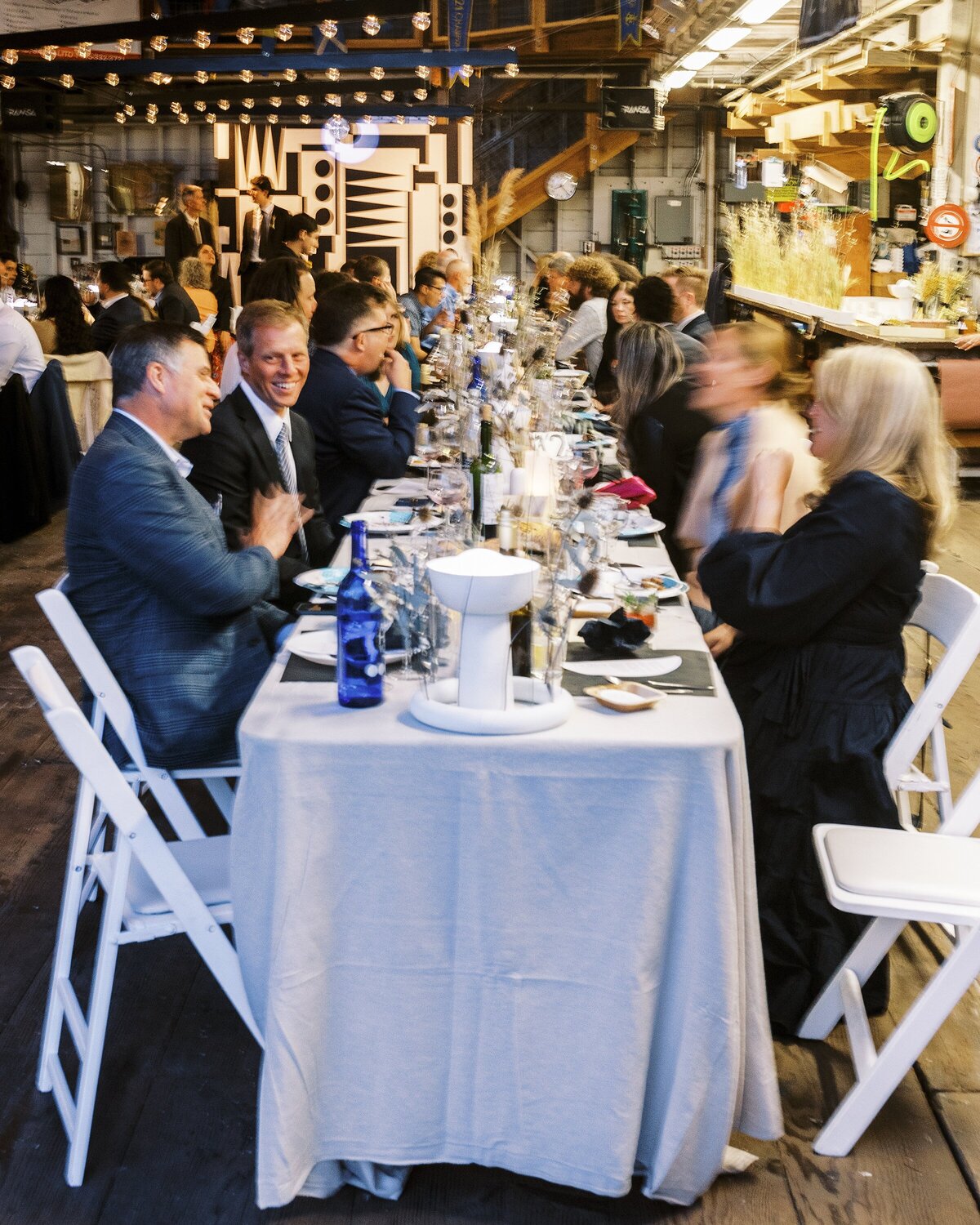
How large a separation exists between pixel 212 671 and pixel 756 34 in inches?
556

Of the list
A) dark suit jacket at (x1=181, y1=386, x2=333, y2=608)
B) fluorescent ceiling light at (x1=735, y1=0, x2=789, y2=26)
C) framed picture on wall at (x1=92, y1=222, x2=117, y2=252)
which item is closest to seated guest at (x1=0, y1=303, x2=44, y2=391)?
dark suit jacket at (x1=181, y1=386, x2=333, y2=608)

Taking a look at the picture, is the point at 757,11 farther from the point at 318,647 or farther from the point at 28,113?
the point at 318,647

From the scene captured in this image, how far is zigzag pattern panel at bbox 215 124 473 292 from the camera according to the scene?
12523 mm

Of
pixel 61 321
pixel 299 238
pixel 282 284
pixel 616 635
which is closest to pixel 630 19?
pixel 299 238

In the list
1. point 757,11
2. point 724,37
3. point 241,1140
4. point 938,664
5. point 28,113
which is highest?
point 724,37

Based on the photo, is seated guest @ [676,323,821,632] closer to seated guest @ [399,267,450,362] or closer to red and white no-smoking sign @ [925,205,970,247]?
seated guest @ [399,267,450,362]

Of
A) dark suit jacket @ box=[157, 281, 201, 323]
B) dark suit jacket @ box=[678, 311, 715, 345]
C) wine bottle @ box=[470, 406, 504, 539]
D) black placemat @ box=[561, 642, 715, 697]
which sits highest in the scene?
dark suit jacket @ box=[157, 281, 201, 323]

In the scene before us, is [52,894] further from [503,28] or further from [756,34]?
[503,28]

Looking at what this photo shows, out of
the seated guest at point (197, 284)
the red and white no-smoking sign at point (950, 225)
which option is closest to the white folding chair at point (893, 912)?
the seated guest at point (197, 284)

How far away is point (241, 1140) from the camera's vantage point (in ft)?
7.30

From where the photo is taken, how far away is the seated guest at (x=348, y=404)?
4.34 meters

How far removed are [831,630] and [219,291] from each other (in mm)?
9984

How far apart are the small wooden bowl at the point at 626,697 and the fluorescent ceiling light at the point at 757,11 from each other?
9.04 m

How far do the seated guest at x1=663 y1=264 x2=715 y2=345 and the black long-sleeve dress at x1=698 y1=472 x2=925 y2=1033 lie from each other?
419 centimetres
